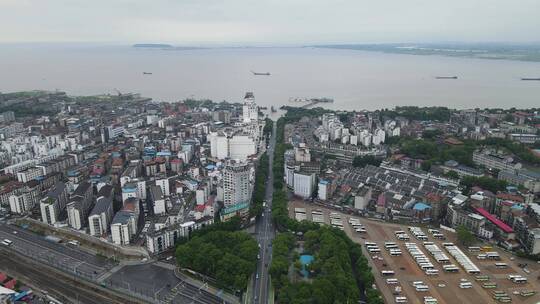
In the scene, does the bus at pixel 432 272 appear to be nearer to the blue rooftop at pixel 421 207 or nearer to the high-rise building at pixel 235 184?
the blue rooftop at pixel 421 207

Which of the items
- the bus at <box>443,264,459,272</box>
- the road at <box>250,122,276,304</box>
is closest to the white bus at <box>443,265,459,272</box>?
the bus at <box>443,264,459,272</box>

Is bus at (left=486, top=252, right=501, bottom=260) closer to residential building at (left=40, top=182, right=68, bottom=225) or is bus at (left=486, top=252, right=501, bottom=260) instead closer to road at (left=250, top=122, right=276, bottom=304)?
road at (left=250, top=122, right=276, bottom=304)

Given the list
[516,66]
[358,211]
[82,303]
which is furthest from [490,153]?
[516,66]

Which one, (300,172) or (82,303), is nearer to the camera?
(82,303)

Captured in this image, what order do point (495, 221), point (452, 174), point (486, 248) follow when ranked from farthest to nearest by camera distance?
1. point (452, 174)
2. point (495, 221)
3. point (486, 248)

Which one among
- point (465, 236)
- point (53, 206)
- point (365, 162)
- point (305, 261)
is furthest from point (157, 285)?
point (365, 162)

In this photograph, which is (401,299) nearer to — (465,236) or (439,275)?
(439,275)

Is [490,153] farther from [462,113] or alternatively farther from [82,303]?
[82,303]
